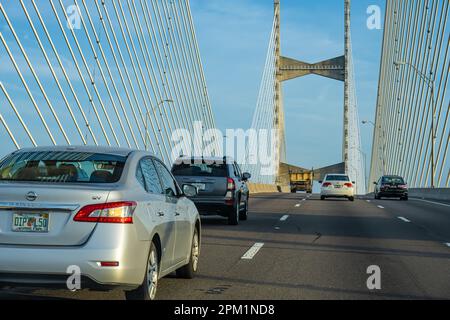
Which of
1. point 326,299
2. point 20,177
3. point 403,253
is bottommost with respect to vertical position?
point 403,253

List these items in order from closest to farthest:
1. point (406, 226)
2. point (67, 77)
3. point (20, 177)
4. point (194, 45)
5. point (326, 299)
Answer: point (20, 177) → point (326, 299) → point (406, 226) → point (67, 77) → point (194, 45)

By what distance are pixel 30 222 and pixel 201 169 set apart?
10.5 meters

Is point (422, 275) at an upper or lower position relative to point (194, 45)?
lower

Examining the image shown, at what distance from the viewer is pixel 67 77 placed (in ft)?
76.9

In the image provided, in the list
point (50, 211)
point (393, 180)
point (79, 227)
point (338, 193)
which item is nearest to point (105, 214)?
point (79, 227)

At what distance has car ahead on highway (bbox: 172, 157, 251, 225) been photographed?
15.8 metres

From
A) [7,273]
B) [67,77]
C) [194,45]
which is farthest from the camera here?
[194,45]

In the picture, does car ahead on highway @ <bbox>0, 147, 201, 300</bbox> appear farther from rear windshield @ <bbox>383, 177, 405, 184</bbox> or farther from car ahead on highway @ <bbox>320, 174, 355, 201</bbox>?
rear windshield @ <bbox>383, 177, 405, 184</bbox>

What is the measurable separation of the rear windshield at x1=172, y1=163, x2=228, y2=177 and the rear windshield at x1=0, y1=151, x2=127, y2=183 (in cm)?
918

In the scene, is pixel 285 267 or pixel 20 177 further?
pixel 285 267

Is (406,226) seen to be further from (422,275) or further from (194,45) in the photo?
(194,45)

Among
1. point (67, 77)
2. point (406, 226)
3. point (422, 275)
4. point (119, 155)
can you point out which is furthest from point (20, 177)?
point (67, 77)
